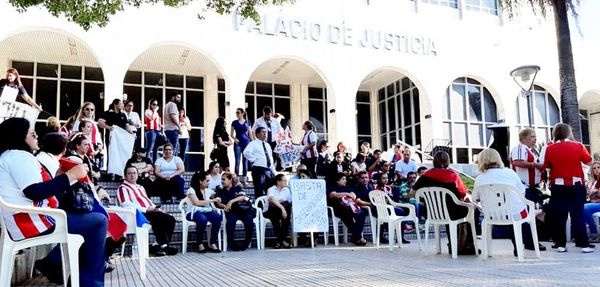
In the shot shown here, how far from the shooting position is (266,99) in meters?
19.5

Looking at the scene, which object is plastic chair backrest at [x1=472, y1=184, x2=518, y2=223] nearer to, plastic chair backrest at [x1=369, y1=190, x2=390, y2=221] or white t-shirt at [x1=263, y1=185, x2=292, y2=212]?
plastic chair backrest at [x1=369, y1=190, x2=390, y2=221]

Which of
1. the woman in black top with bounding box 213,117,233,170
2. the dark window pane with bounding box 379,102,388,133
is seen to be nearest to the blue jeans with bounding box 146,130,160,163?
the woman in black top with bounding box 213,117,233,170

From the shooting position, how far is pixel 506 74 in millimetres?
19297

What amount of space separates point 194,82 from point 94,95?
325 cm

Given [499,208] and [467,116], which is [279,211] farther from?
[467,116]

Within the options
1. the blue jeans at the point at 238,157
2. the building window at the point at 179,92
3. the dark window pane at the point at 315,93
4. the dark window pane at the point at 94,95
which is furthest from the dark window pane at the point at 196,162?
the blue jeans at the point at 238,157

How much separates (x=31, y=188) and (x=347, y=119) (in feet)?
43.8

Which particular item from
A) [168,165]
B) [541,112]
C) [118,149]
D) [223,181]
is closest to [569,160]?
[223,181]

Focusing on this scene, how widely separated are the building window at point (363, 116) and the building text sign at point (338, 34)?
413 centimetres

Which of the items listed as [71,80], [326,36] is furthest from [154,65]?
[326,36]

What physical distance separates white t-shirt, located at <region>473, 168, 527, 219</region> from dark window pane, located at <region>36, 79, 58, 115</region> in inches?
547

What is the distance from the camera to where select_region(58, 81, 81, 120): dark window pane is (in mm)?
16625

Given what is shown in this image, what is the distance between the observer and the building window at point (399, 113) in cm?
1977

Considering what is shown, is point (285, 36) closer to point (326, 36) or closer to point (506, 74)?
point (326, 36)
